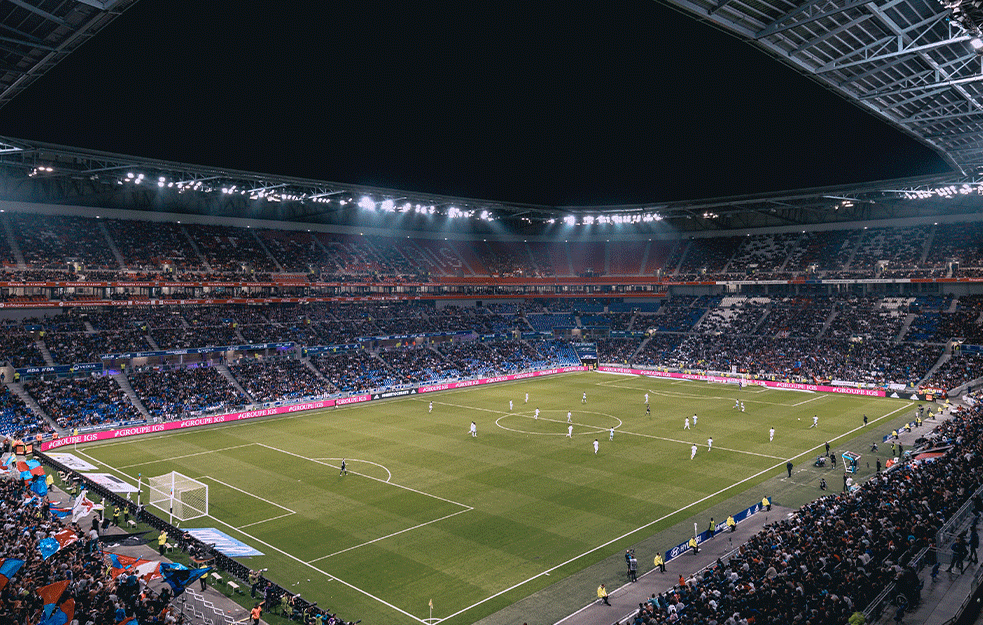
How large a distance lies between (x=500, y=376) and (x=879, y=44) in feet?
166

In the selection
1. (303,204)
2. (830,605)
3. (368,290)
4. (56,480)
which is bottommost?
(56,480)

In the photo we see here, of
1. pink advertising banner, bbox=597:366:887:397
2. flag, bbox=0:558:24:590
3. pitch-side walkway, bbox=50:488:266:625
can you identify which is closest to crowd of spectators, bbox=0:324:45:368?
pitch-side walkway, bbox=50:488:266:625

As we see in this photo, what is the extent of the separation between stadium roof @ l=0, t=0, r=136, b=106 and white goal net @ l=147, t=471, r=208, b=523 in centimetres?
1711

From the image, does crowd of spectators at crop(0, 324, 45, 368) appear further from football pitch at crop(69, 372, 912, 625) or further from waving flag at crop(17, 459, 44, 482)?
waving flag at crop(17, 459, 44, 482)

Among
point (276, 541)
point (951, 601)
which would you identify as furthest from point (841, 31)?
point (276, 541)

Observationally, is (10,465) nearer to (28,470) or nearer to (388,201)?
(28,470)

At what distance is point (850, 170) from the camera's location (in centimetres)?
6044

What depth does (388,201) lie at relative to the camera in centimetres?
7512

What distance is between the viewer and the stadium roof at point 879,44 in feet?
75.2

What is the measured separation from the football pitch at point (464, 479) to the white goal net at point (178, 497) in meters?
0.74

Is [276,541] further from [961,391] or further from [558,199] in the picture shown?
[558,199]

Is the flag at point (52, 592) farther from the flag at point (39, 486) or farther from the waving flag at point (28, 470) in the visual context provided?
the waving flag at point (28, 470)

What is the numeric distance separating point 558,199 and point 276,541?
196ft

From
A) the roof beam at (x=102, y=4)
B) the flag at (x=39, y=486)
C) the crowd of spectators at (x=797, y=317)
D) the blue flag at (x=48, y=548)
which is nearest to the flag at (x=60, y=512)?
the flag at (x=39, y=486)
